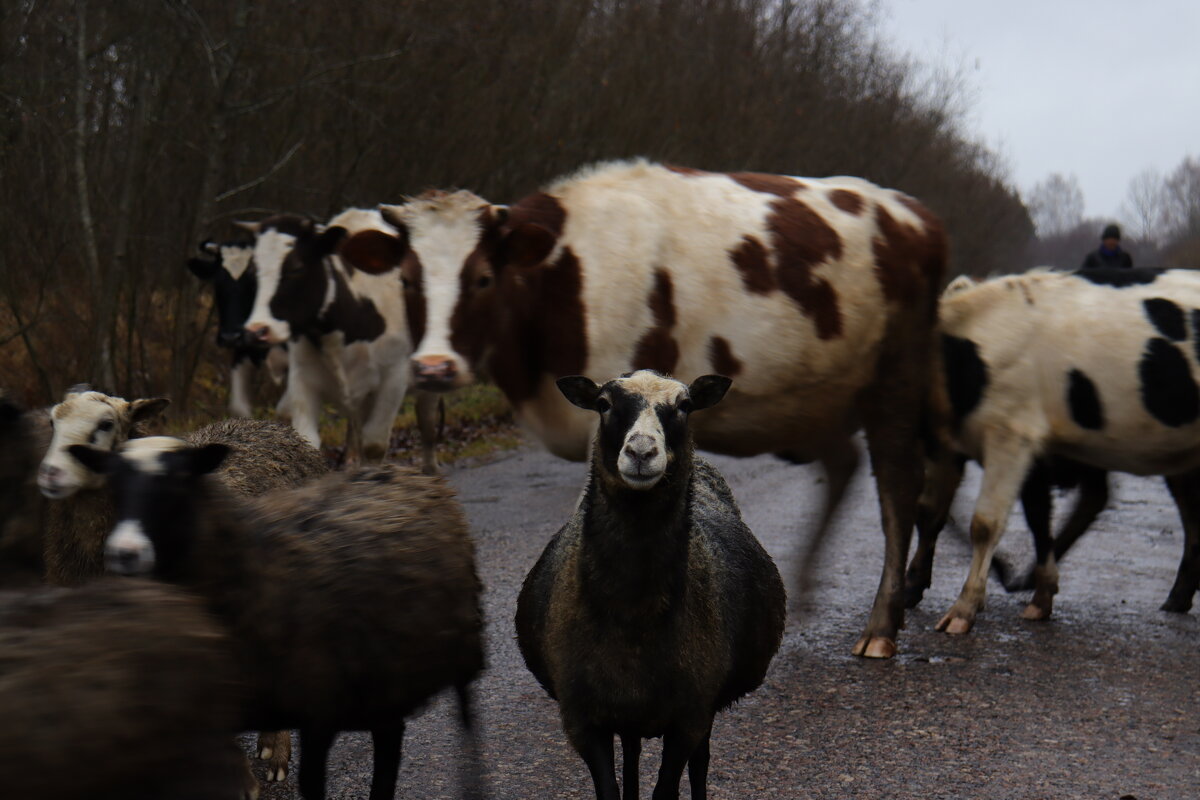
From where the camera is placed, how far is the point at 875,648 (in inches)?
294

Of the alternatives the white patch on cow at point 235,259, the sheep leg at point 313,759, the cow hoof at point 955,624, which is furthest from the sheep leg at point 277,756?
the white patch on cow at point 235,259

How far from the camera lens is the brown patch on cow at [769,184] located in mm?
7551

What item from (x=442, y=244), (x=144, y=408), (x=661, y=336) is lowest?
(x=144, y=408)

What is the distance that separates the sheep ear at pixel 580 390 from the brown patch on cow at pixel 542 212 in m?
1.66

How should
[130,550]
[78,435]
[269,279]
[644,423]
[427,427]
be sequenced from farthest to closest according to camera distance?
[427,427] < [269,279] < [78,435] < [644,423] < [130,550]

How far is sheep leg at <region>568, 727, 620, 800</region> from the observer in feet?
14.7

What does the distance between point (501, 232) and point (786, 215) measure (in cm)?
172

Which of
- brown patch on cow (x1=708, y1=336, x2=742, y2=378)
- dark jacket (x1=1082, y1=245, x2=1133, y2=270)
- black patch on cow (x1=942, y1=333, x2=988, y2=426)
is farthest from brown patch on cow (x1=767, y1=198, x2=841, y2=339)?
dark jacket (x1=1082, y1=245, x2=1133, y2=270)

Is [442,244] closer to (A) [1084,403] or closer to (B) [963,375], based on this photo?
(B) [963,375]

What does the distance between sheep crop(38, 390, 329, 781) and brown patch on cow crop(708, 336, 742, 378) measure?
80.5 inches

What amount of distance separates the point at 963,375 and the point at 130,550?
5.46 metres

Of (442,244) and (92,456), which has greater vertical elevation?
(442,244)

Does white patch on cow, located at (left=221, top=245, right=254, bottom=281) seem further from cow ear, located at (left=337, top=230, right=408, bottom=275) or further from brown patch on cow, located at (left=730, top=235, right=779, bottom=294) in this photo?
brown patch on cow, located at (left=730, top=235, right=779, bottom=294)

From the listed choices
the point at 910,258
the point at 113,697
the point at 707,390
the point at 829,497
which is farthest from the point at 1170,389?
the point at 113,697
